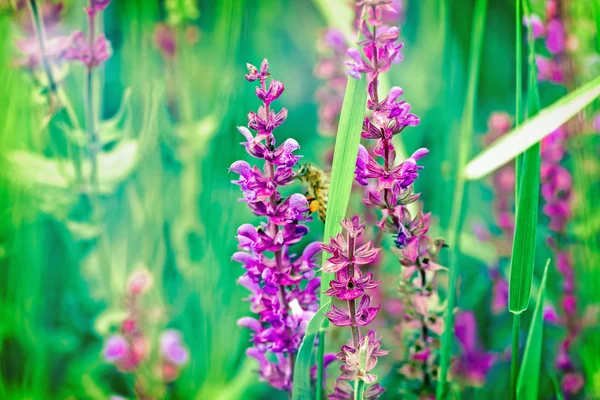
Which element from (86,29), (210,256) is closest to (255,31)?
(86,29)

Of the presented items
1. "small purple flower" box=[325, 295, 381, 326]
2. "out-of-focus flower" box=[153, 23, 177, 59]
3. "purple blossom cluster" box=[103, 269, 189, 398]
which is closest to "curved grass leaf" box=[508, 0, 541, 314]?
"small purple flower" box=[325, 295, 381, 326]

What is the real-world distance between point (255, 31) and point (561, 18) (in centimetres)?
50

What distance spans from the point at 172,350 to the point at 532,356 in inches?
20.3

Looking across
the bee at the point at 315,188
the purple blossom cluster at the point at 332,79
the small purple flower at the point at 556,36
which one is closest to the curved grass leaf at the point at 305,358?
the bee at the point at 315,188

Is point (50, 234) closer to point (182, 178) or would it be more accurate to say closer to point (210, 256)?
point (182, 178)

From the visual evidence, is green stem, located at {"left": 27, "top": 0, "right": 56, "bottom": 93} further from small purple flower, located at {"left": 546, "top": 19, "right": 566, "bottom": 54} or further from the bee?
small purple flower, located at {"left": 546, "top": 19, "right": 566, "bottom": 54}

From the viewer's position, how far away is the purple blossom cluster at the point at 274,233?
1.46 ft

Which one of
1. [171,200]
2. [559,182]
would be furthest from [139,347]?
[559,182]

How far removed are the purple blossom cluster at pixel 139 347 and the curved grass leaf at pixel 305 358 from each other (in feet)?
1.08

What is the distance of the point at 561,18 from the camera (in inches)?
30.3

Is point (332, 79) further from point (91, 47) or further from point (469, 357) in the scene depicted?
point (469, 357)

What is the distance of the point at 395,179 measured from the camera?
46 cm

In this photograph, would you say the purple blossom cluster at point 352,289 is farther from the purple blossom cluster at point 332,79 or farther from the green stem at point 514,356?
the purple blossom cluster at point 332,79

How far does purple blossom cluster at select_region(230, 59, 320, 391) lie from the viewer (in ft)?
1.46
